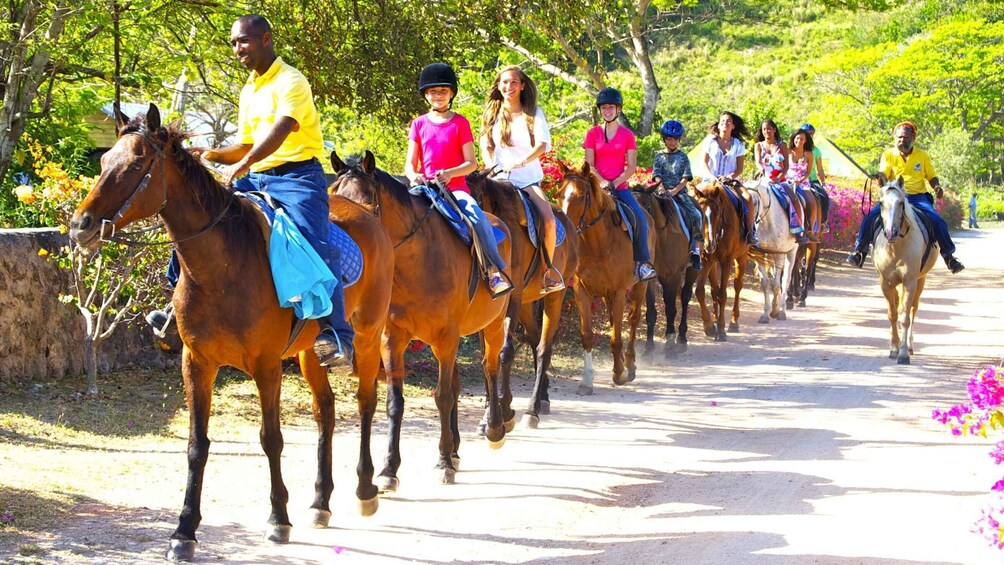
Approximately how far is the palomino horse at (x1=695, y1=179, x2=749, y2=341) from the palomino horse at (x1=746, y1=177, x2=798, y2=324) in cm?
108

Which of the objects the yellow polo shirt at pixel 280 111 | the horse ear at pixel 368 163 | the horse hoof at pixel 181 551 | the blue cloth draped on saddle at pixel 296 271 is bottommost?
the horse hoof at pixel 181 551

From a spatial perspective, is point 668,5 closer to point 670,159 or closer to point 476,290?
point 670,159

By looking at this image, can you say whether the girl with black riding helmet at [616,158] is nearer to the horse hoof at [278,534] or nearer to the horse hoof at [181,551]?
the horse hoof at [278,534]

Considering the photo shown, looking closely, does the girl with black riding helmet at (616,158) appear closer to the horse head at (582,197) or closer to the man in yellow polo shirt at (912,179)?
the horse head at (582,197)

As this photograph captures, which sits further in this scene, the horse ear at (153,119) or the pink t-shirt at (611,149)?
the pink t-shirt at (611,149)

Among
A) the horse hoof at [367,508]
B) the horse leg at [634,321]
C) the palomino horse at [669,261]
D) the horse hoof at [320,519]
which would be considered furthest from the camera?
the palomino horse at [669,261]

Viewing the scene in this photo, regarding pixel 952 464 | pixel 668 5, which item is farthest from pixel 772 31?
pixel 952 464

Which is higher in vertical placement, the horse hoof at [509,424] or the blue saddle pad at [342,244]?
the blue saddle pad at [342,244]

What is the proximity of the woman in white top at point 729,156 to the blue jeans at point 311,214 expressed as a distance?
35.3 ft

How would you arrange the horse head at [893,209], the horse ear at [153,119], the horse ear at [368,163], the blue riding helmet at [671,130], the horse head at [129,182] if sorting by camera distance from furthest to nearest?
the blue riding helmet at [671,130]
the horse head at [893,209]
the horse ear at [368,163]
the horse ear at [153,119]
the horse head at [129,182]

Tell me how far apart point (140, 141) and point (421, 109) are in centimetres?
787

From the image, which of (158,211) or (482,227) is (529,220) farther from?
(158,211)

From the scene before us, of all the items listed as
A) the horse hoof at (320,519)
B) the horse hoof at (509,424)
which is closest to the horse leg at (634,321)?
the horse hoof at (509,424)

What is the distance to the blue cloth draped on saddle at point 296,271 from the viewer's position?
5969 millimetres
